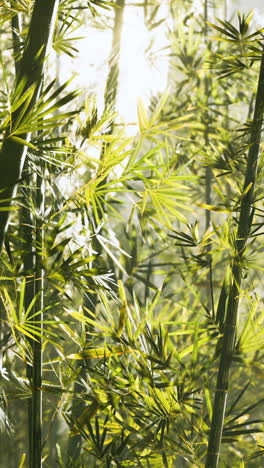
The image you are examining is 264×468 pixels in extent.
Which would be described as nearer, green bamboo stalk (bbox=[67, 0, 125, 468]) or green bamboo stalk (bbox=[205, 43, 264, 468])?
green bamboo stalk (bbox=[205, 43, 264, 468])

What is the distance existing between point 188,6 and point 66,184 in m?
1.25

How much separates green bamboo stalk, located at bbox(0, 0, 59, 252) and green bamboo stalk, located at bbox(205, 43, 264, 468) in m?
0.36

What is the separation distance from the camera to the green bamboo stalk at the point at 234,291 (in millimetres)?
891

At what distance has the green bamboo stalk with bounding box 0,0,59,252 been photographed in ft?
2.36

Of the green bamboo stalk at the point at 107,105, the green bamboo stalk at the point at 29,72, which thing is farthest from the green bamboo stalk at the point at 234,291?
the green bamboo stalk at the point at 29,72

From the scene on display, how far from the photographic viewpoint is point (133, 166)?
96 cm

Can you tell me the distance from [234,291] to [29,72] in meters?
0.48

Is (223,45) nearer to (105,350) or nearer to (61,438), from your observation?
(105,350)

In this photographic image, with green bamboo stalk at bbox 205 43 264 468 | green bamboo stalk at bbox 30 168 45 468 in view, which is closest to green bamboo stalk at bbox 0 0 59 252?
green bamboo stalk at bbox 30 168 45 468

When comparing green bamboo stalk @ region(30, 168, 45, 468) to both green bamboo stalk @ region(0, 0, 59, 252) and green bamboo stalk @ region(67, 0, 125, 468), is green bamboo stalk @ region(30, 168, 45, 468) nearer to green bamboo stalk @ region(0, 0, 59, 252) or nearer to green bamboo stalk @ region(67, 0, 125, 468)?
green bamboo stalk @ region(67, 0, 125, 468)

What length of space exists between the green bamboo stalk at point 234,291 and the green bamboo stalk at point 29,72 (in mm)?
362

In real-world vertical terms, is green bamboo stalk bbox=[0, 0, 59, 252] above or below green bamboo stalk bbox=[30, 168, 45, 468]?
above

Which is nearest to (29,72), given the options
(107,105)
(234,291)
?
(107,105)

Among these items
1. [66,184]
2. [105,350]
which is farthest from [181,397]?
[66,184]
